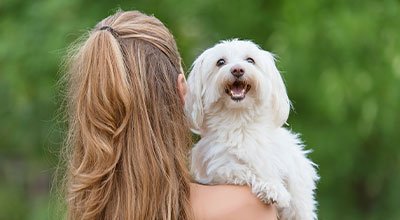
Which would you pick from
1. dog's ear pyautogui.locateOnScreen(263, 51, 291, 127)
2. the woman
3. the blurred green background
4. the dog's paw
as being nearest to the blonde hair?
the woman

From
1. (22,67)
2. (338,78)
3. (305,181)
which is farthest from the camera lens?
(22,67)

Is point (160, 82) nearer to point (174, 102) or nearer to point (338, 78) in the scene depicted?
point (174, 102)

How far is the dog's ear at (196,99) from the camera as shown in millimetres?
3441

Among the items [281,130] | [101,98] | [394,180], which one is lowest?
[101,98]

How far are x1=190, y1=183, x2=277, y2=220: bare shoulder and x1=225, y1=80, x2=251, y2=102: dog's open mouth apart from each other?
13.6 inches

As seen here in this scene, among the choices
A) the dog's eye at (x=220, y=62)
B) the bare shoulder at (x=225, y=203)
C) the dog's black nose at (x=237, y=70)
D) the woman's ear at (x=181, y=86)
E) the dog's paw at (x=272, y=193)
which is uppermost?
the dog's eye at (x=220, y=62)

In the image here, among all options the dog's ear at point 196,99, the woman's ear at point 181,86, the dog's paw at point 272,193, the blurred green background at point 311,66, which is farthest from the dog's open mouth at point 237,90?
the blurred green background at point 311,66

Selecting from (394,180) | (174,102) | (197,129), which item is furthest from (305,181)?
(394,180)

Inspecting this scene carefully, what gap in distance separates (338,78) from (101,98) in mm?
4045

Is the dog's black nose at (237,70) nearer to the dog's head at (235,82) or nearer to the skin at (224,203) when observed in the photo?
the dog's head at (235,82)

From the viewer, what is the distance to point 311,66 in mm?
7055

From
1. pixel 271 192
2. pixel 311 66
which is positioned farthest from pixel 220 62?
pixel 311 66

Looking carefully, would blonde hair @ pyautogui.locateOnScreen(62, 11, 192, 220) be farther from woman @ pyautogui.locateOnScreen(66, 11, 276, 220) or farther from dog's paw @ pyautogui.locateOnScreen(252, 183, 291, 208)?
dog's paw @ pyautogui.locateOnScreen(252, 183, 291, 208)

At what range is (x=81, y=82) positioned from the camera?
3107mm
